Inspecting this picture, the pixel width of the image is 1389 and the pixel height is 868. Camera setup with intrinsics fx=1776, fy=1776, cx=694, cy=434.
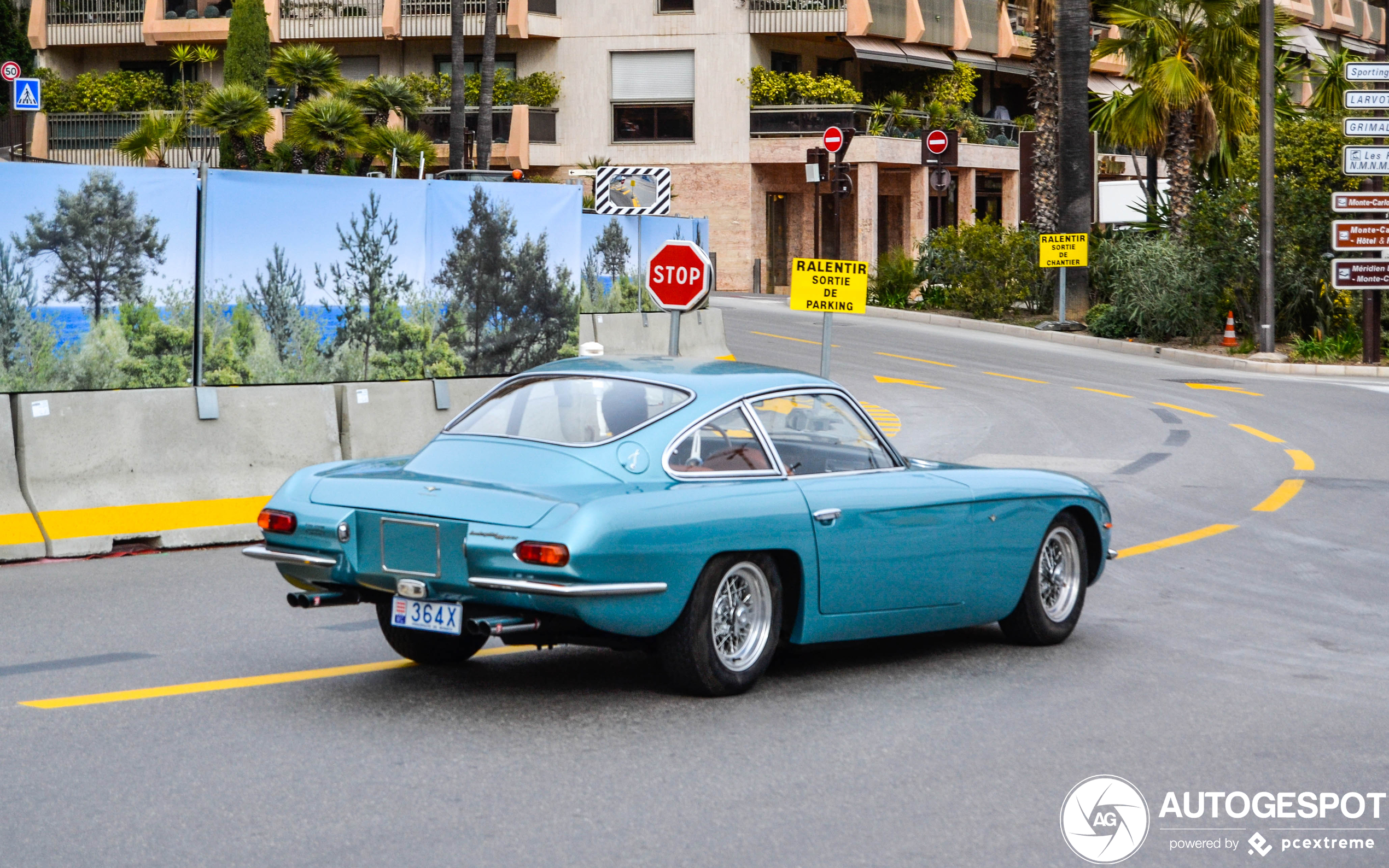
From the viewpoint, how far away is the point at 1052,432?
18844 millimetres

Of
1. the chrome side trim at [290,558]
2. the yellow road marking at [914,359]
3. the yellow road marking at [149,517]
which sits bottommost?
the yellow road marking at [149,517]

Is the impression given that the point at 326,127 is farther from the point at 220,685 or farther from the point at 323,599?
the point at 323,599

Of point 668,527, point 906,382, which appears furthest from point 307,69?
point 668,527

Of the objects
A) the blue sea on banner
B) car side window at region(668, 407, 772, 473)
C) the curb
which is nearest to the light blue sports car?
car side window at region(668, 407, 772, 473)

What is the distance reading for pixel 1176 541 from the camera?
1191 cm

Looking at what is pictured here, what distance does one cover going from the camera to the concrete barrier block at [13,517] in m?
10.6

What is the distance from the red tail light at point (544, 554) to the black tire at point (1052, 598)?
8.71 ft

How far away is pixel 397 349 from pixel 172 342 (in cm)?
203

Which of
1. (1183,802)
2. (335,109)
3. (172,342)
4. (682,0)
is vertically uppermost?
(682,0)

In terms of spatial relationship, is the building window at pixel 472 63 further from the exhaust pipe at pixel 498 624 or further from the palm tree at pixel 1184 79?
the exhaust pipe at pixel 498 624

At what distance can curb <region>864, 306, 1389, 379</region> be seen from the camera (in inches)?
1103

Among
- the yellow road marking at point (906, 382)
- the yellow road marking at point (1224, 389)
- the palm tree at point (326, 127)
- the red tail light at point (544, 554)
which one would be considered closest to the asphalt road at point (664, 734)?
the red tail light at point (544, 554)

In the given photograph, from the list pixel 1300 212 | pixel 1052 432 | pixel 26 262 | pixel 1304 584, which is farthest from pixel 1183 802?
pixel 1300 212

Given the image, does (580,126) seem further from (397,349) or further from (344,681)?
(344,681)
